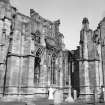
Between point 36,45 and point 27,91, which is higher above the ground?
point 36,45

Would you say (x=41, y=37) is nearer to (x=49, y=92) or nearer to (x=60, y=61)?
(x=60, y=61)

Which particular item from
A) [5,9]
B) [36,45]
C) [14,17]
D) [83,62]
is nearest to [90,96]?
[83,62]

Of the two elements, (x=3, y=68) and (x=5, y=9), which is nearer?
(x=3, y=68)

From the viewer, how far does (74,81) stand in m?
27.8

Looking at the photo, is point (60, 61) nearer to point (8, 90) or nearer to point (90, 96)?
point (90, 96)

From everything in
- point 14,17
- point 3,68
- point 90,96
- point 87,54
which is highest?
point 14,17

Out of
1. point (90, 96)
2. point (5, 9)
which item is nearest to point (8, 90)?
point (90, 96)

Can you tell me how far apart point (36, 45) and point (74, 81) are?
28.6 ft

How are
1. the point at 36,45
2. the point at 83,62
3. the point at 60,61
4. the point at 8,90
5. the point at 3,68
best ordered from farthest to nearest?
1. the point at 60,61
2. the point at 36,45
3. the point at 83,62
4. the point at 3,68
5. the point at 8,90

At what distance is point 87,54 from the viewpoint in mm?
23016

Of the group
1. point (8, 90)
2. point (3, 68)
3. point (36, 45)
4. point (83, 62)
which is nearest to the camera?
point (8, 90)

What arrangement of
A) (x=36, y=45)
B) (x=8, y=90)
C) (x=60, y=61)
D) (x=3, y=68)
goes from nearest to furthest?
(x=8, y=90) < (x=3, y=68) < (x=36, y=45) < (x=60, y=61)

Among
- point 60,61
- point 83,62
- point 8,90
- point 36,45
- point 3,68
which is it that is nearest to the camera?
point 8,90

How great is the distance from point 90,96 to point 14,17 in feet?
46.5
